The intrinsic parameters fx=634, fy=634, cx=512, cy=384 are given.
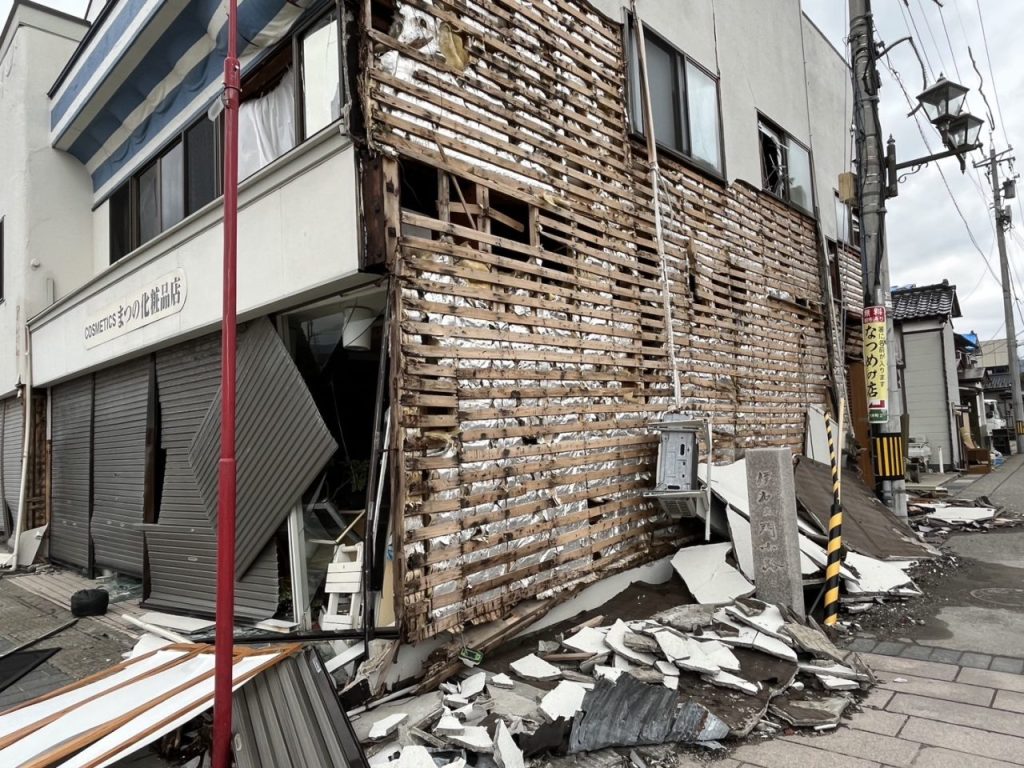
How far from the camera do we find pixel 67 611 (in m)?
7.48

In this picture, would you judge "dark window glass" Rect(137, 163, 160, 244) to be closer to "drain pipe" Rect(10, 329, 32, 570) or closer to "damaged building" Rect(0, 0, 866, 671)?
"damaged building" Rect(0, 0, 866, 671)

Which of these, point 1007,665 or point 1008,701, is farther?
point 1007,665

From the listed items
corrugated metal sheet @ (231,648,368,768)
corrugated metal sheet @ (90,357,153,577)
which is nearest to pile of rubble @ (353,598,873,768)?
corrugated metal sheet @ (231,648,368,768)

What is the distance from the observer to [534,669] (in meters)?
4.71

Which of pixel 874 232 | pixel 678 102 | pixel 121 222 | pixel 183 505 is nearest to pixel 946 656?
pixel 874 232

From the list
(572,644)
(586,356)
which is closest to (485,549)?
(572,644)

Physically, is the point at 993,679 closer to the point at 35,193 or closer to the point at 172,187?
the point at 172,187

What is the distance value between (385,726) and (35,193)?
417 inches

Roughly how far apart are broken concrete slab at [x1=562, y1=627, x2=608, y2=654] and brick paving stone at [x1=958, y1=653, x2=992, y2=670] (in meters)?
2.63

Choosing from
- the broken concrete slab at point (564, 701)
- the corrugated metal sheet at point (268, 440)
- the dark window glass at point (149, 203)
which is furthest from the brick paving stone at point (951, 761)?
the dark window glass at point (149, 203)

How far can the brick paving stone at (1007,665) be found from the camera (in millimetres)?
4676

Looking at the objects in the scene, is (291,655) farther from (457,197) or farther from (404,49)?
(404,49)

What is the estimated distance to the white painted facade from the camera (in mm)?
9016

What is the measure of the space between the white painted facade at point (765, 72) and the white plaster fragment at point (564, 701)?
Result: 712 centimetres
